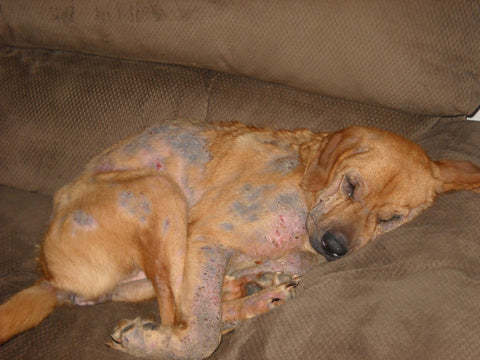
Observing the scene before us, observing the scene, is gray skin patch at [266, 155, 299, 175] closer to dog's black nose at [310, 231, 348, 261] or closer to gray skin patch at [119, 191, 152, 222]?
dog's black nose at [310, 231, 348, 261]

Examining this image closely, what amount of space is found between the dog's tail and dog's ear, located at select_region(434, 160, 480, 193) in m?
2.59

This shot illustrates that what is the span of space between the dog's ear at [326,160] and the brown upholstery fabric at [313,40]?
0.61 meters

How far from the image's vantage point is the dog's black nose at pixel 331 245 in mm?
2568

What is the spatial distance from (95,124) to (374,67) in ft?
7.59

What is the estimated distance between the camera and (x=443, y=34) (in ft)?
9.70

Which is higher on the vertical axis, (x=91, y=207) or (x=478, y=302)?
(x=478, y=302)

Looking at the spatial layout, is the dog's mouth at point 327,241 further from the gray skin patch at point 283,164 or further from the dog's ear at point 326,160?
the gray skin patch at point 283,164

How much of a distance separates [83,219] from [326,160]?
5.10 ft

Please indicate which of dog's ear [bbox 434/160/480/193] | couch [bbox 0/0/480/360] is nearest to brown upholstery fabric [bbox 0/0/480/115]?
couch [bbox 0/0/480/360]

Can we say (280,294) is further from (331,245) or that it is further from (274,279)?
(331,245)

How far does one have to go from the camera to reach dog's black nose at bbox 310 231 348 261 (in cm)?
257

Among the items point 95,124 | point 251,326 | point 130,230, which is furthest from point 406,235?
point 95,124

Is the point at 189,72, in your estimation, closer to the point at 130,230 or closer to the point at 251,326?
the point at 130,230

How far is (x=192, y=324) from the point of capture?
97.0 inches
